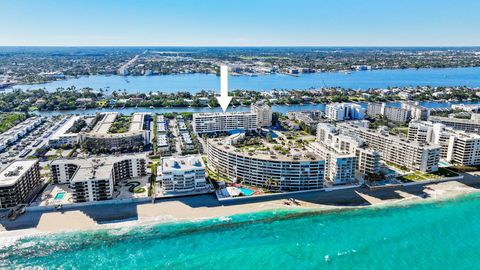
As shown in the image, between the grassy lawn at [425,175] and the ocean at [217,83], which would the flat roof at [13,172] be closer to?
the grassy lawn at [425,175]

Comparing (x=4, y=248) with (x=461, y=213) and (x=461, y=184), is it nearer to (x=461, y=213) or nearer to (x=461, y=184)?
(x=461, y=213)

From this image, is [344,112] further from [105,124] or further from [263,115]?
[105,124]

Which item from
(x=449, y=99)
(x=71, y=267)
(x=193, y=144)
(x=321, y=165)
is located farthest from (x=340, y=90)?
(x=71, y=267)

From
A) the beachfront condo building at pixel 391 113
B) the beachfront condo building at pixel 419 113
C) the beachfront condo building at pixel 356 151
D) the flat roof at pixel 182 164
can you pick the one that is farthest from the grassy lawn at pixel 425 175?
the beachfront condo building at pixel 391 113

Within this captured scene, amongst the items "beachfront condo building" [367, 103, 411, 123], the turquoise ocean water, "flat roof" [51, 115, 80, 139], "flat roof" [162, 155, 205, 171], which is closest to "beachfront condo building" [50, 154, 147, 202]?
"flat roof" [162, 155, 205, 171]

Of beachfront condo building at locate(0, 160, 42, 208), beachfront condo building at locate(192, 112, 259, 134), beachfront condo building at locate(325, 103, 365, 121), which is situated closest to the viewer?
beachfront condo building at locate(0, 160, 42, 208)

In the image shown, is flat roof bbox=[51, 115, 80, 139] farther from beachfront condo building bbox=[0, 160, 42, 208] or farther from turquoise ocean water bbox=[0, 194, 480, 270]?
turquoise ocean water bbox=[0, 194, 480, 270]
